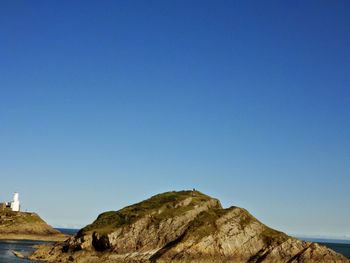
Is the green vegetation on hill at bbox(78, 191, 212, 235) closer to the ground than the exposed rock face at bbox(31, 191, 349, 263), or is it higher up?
higher up

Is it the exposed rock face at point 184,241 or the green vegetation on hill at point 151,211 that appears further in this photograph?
the green vegetation on hill at point 151,211

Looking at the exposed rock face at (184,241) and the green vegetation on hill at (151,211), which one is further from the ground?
the green vegetation on hill at (151,211)

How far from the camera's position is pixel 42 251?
12794 cm

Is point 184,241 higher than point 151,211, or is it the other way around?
point 151,211

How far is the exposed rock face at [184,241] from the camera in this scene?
366 feet

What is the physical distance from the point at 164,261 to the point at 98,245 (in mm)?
18151

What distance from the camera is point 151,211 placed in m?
126

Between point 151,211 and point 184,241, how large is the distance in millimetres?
16320

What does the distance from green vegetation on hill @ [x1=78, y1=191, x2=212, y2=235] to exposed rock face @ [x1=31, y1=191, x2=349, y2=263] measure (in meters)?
0.25

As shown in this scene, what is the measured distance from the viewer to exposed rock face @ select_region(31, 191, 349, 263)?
366ft

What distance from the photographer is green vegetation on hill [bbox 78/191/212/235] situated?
12319 centimetres

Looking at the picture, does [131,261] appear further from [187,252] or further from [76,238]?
[76,238]

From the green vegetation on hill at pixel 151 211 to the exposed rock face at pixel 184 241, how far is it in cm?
25

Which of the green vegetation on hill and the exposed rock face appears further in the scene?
the green vegetation on hill
